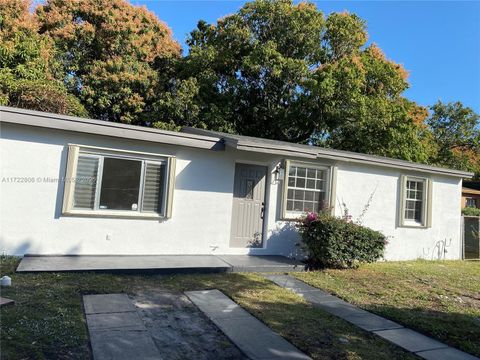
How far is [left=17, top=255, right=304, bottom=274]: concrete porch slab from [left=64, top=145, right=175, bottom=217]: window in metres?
0.89

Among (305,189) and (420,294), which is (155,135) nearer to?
(305,189)

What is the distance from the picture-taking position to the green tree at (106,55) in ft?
58.4

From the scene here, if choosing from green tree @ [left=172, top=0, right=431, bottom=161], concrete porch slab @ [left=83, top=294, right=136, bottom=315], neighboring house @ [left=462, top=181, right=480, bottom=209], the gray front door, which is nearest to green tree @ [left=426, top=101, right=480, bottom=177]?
neighboring house @ [left=462, top=181, right=480, bottom=209]

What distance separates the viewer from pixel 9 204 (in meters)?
7.21

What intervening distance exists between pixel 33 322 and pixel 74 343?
0.73 meters

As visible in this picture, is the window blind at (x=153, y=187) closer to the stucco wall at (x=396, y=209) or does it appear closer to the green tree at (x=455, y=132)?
the stucco wall at (x=396, y=209)

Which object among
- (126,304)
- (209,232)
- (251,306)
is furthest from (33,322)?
(209,232)

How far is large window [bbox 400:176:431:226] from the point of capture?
11.5 metres

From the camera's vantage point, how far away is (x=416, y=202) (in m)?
11.7

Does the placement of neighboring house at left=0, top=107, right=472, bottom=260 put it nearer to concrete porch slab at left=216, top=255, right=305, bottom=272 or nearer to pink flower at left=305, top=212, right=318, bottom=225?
concrete porch slab at left=216, top=255, right=305, bottom=272

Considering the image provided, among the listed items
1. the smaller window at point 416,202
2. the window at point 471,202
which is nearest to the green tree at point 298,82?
the smaller window at point 416,202

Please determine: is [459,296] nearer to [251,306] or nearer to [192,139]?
[251,306]

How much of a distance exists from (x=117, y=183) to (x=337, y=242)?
189 inches

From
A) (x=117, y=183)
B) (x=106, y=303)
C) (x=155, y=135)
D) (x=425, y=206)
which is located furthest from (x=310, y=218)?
(x=106, y=303)
